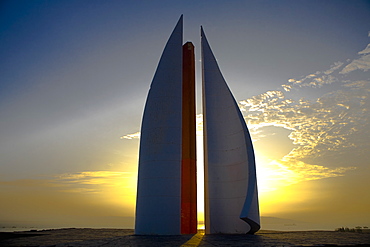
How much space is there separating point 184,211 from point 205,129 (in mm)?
5030

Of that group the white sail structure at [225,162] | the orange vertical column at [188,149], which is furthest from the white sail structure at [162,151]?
the white sail structure at [225,162]

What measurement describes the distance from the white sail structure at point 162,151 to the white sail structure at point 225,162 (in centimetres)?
220

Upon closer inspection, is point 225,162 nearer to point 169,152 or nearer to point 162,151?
point 169,152

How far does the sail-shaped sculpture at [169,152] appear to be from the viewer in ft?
50.7

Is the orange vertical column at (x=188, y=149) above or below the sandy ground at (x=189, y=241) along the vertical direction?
above

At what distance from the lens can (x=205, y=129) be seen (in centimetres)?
1827

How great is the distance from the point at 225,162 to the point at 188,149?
236cm

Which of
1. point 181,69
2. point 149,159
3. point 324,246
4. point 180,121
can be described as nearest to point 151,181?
point 149,159

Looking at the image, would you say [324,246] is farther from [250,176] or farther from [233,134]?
[233,134]

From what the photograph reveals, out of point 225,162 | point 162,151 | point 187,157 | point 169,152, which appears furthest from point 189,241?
point 225,162

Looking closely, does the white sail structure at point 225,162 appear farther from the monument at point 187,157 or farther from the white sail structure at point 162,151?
the white sail structure at point 162,151

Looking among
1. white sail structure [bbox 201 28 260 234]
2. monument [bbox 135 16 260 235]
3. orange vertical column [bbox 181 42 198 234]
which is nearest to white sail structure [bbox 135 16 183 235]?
Answer: monument [bbox 135 16 260 235]

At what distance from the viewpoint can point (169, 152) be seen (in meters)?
16.3

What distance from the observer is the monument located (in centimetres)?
1555
